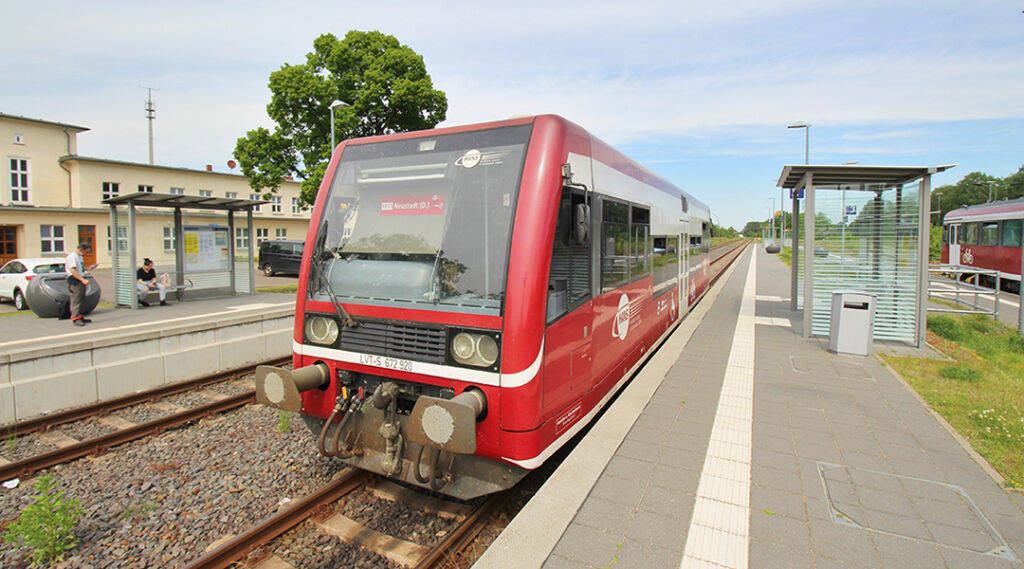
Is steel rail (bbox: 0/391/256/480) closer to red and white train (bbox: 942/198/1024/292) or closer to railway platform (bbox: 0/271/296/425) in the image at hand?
railway platform (bbox: 0/271/296/425)

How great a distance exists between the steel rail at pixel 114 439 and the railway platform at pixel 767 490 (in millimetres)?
4656

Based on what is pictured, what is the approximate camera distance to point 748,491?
3.76 metres

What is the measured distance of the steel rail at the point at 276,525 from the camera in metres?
3.44

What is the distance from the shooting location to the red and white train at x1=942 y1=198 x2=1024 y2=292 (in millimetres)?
18875

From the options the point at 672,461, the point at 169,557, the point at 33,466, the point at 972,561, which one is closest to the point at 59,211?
the point at 33,466

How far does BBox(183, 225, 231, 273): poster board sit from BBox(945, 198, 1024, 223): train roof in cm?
2549

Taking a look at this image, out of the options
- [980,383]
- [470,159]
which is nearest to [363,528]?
[470,159]

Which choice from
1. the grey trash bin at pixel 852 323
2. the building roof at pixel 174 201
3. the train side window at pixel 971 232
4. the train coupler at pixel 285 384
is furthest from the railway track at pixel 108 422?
the train side window at pixel 971 232

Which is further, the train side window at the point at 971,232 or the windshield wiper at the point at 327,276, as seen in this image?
the train side window at the point at 971,232

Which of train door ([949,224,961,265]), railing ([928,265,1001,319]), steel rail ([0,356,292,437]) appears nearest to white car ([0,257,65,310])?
steel rail ([0,356,292,437])

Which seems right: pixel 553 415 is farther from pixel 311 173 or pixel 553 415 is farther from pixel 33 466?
pixel 311 173

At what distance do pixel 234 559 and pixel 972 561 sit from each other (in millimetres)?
4417

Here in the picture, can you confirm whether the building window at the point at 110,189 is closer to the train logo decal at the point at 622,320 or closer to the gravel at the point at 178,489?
the gravel at the point at 178,489

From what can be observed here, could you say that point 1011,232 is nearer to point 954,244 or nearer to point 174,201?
point 954,244
